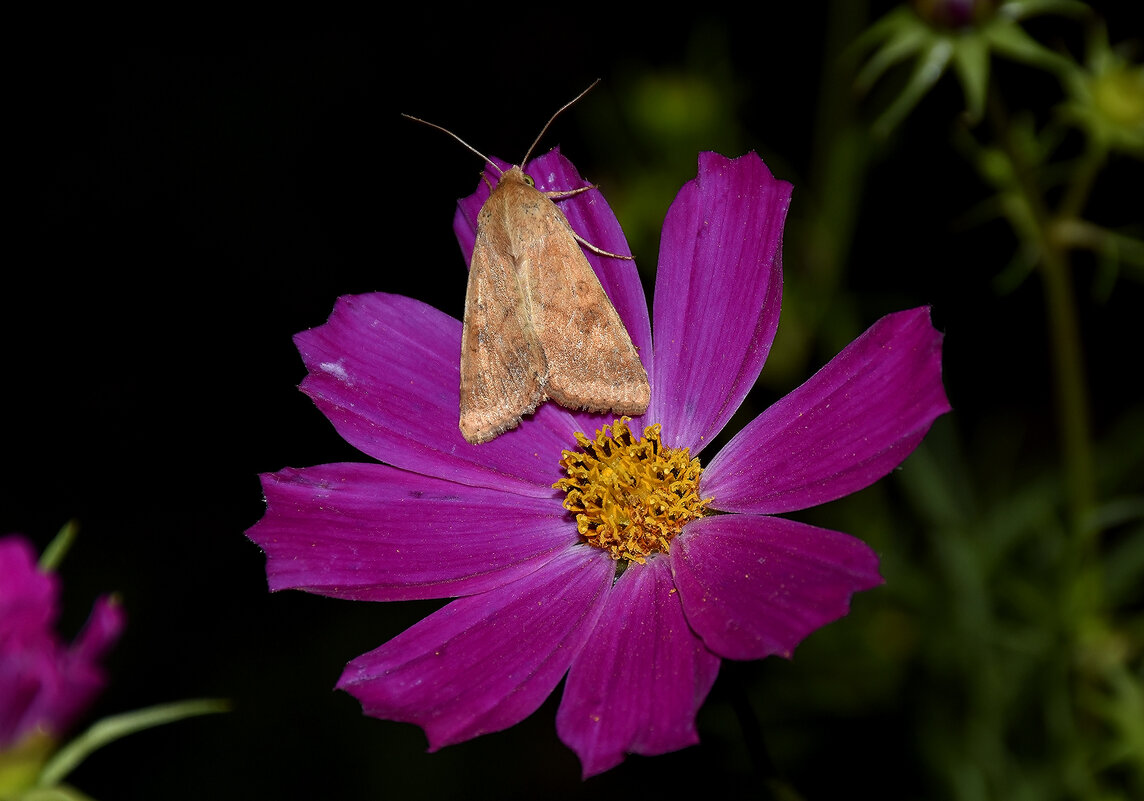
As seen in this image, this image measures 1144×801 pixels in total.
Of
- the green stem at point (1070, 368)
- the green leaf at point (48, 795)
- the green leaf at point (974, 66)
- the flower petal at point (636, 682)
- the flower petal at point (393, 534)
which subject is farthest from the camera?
the green stem at point (1070, 368)

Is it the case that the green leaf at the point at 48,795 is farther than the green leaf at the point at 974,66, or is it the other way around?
the green leaf at the point at 974,66

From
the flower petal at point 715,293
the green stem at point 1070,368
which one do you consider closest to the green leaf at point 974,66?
the green stem at point 1070,368

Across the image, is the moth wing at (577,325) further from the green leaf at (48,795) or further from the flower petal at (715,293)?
the green leaf at (48,795)

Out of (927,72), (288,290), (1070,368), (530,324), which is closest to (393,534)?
(530,324)

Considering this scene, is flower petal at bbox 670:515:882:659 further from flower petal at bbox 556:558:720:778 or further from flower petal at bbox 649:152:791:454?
flower petal at bbox 649:152:791:454

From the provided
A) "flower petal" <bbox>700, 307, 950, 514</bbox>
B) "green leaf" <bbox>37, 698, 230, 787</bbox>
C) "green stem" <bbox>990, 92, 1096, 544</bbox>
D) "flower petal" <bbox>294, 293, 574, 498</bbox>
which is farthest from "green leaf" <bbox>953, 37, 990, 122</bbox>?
"green leaf" <bbox>37, 698, 230, 787</bbox>

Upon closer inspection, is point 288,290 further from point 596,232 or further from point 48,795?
point 48,795

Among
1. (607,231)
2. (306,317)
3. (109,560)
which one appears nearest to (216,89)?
(306,317)
